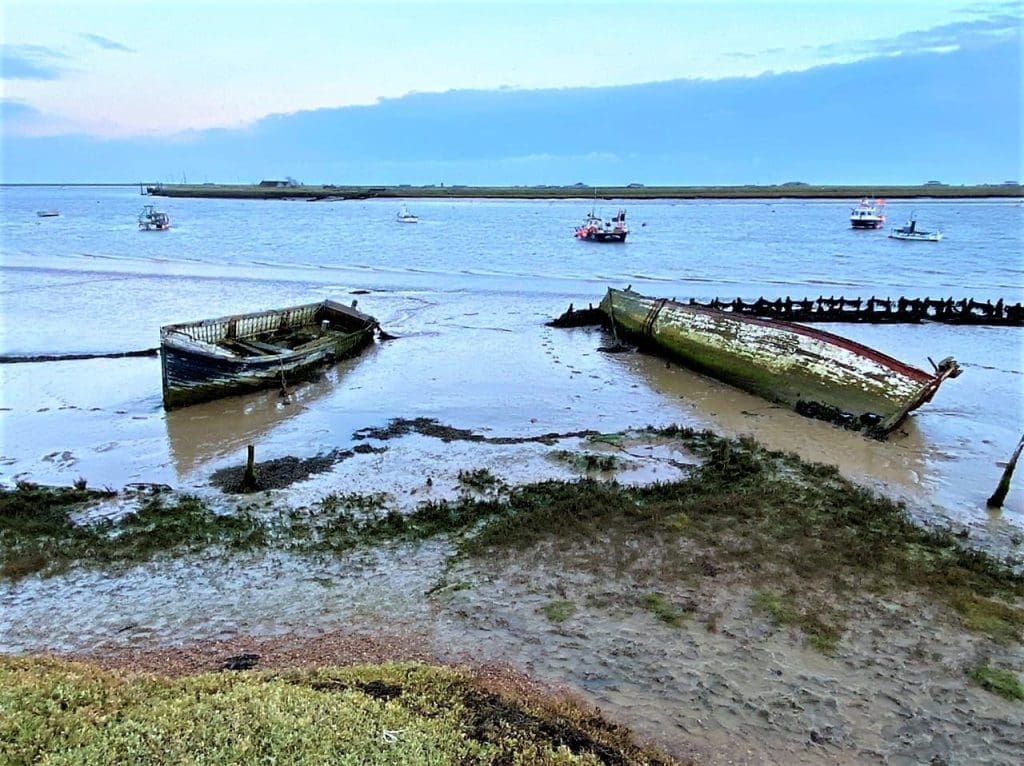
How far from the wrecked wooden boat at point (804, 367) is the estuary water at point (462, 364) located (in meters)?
0.49

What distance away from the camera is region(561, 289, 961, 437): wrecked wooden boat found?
14.7 metres

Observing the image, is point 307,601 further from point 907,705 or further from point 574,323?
point 574,323

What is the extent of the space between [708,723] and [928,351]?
20.4m

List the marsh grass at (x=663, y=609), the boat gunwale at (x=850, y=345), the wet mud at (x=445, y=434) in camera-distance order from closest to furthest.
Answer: the marsh grass at (x=663, y=609) < the wet mud at (x=445, y=434) < the boat gunwale at (x=850, y=345)

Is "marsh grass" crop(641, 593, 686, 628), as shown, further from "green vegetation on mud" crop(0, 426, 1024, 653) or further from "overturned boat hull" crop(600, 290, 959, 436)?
"overturned boat hull" crop(600, 290, 959, 436)

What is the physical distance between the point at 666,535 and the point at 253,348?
42.0ft

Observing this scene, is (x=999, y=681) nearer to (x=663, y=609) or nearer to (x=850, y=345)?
(x=663, y=609)

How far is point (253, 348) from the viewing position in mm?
18953

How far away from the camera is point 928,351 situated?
75.5 ft

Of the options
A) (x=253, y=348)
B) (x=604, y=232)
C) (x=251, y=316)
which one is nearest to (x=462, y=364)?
(x=253, y=348)

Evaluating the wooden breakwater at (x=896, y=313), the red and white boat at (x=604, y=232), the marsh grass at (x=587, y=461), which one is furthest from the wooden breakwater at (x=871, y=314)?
the red and white boat at (x=604, y=232)

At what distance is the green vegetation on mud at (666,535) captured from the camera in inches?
340

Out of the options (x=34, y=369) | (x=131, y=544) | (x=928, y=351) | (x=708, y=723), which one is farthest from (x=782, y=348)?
(x=34, y=369)

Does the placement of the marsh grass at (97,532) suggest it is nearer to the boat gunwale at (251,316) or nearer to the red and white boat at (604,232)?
the boat gunwale at (251,316)
